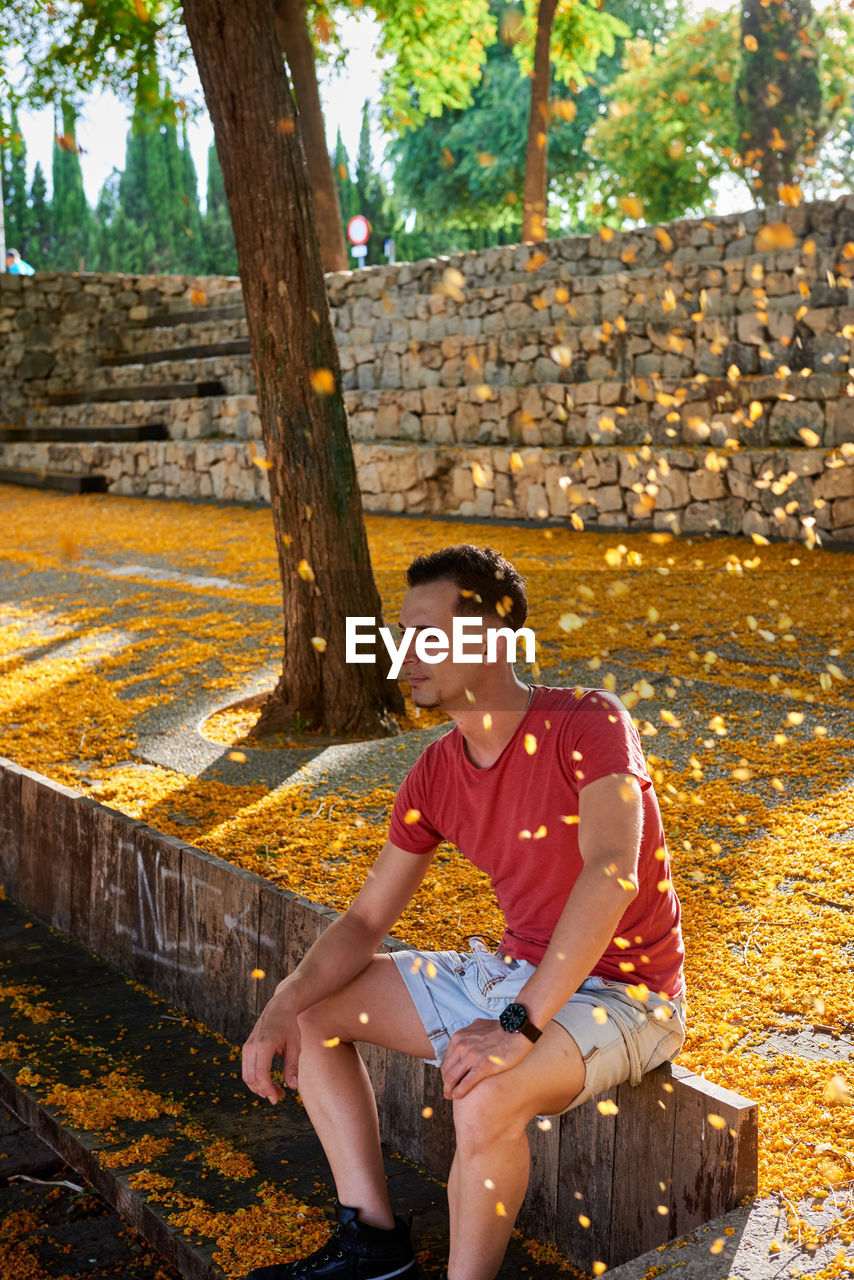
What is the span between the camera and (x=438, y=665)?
2.11 meters

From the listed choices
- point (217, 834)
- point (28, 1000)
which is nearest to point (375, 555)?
point (217, 834)

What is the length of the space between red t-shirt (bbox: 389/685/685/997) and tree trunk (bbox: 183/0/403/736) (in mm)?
2918

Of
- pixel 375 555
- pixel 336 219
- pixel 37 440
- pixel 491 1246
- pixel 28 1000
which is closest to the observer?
pixel 491 1246

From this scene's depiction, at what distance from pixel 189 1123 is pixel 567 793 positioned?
1260 millimetres

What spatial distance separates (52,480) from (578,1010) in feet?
50.4

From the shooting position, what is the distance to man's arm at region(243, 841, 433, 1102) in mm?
2168

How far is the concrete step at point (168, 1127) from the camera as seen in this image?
90.1 inches

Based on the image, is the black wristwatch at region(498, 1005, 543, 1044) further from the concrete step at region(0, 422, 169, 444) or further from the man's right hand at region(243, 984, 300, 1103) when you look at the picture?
the concrete step at region(0, 422, 169, 444)

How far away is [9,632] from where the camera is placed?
24.1 ft

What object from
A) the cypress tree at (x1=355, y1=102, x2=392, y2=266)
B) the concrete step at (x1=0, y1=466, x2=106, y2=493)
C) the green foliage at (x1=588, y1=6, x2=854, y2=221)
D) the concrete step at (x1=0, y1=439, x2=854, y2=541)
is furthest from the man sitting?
the cypress tree at (x1=355, y1=102, x2=392, y2=266)

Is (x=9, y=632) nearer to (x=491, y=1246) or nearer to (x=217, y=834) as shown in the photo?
(x=217, y=834)

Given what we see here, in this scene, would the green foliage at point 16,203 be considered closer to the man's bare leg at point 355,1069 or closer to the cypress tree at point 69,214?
the cypress tree at point 69,214

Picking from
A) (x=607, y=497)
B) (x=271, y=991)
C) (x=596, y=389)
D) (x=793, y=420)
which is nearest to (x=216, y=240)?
(x=596, y=389)

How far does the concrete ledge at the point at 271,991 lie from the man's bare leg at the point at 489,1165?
26 centimetres
